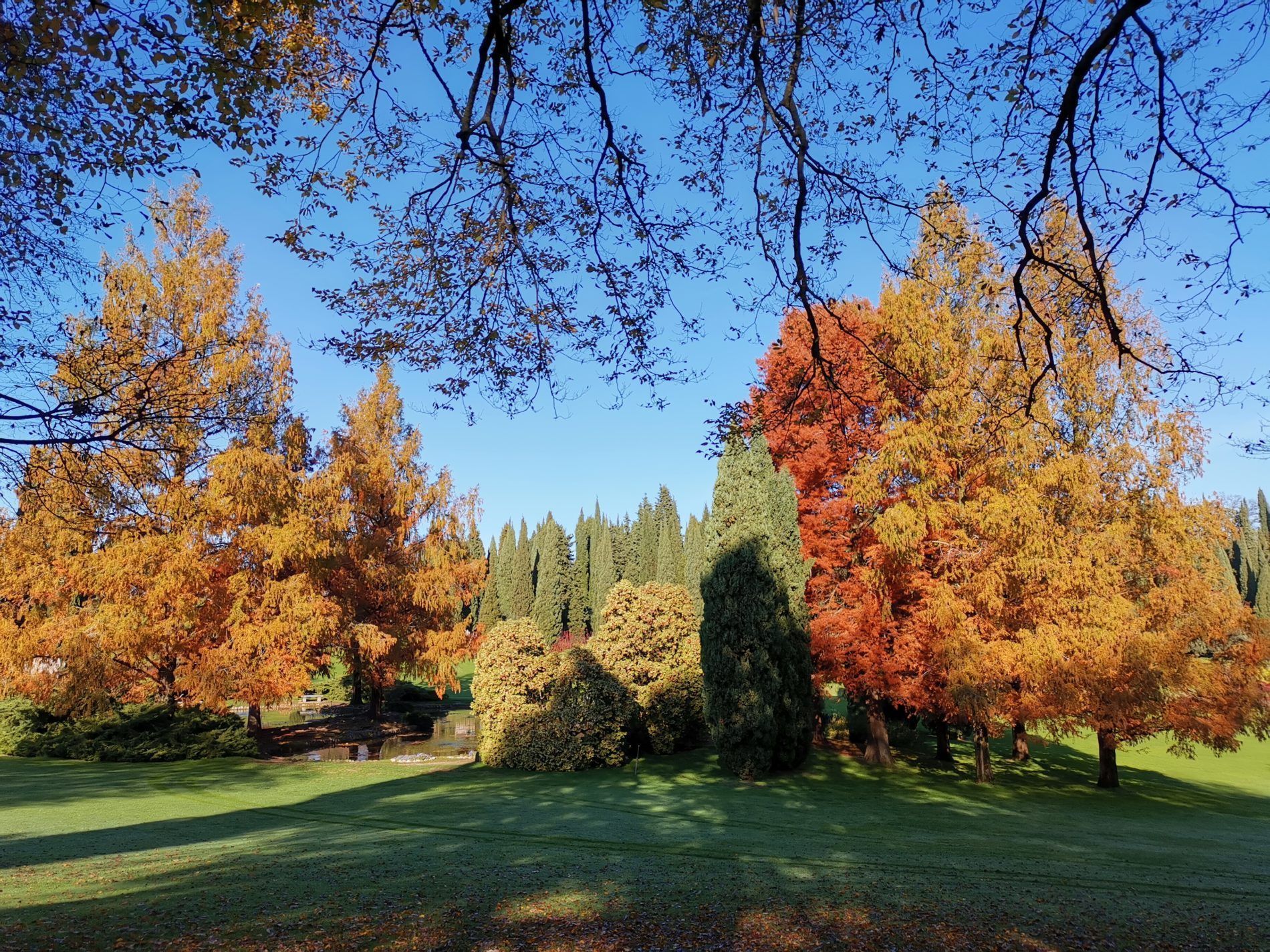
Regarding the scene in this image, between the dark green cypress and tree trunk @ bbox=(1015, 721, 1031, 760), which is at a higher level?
the dark green cypress

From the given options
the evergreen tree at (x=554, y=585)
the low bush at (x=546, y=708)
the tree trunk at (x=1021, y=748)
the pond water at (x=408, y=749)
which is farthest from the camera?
the evergreen tree at (x=554, y=585)

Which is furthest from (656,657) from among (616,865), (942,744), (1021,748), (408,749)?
(616,865)

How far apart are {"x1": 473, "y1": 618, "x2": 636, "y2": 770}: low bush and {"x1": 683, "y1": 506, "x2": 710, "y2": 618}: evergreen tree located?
21332 millimetres

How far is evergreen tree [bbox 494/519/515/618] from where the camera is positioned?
2373 inches

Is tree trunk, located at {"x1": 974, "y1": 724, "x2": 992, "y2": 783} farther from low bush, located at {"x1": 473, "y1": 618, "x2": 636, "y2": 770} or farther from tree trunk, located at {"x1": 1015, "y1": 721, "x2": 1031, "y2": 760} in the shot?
low bush, located at {"x1": 473, "y1": 618, "x2": 636, "y2": 770}

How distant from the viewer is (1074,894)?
6230mm

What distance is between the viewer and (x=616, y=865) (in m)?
7.18

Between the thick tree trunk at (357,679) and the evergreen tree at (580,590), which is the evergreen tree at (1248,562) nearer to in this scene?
the evergreen tree at (580,590)

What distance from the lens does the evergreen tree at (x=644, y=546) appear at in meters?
61.1

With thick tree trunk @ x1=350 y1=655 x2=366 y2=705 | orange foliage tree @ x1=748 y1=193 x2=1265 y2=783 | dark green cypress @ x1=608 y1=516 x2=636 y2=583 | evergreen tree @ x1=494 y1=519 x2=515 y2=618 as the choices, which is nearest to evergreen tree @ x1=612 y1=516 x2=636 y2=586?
dark green cypress @ x1=608 y1=516 x2=636 y2=583

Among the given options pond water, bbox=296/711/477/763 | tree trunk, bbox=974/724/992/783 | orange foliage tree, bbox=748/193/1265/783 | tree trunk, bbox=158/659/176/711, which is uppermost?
orange foliage tree, bbox=748/193/1265/783

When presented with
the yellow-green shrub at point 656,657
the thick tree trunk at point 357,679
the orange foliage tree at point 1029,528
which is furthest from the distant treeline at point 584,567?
the orange foliage tree at point 1029,528

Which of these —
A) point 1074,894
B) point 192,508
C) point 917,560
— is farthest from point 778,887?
point 192,508

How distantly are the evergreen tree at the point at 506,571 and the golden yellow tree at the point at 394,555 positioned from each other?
3302 cm
